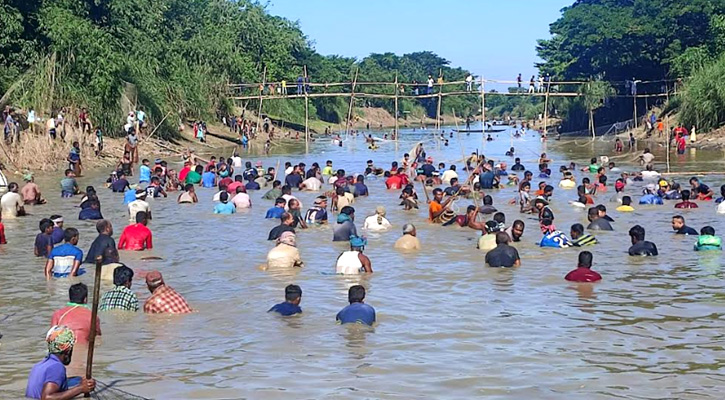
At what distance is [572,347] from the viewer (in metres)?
11.1

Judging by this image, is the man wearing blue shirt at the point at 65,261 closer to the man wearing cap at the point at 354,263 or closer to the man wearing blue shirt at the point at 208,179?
the man wearing cap at the point at 354,263

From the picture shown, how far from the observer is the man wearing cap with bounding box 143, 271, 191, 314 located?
40.8 ft

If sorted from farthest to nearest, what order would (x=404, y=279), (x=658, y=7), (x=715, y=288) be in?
(x=658, y=7) → (x=404, y=279) → (x=715, y=288)

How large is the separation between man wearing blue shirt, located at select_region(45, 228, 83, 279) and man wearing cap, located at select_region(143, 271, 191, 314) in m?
2.61

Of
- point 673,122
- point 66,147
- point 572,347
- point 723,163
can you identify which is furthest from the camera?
point 673,122

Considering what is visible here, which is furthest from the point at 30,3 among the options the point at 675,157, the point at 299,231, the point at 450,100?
the point at 450,100

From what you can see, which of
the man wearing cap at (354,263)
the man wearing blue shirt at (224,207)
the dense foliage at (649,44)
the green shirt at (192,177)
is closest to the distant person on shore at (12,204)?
the man wearing blue shirt at (224,207)

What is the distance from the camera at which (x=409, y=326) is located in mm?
12234

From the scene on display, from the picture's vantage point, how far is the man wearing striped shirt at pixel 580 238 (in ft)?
58.3

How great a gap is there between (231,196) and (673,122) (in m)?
33.1

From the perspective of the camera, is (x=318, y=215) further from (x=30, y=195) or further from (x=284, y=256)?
(x=30, y=195)

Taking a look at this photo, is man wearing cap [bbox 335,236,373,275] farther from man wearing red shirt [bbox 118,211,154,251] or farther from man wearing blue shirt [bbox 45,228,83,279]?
man wearing red shirt [bbox 118,211,154,251]

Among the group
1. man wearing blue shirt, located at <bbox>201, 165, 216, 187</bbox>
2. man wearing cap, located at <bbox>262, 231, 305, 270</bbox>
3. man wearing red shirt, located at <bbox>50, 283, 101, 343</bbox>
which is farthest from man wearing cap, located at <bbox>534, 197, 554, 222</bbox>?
man wearing blue shirt, located at <bbox>201, 165, 216, 187</bbox>

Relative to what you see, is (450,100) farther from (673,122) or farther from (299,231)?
(299,231)
